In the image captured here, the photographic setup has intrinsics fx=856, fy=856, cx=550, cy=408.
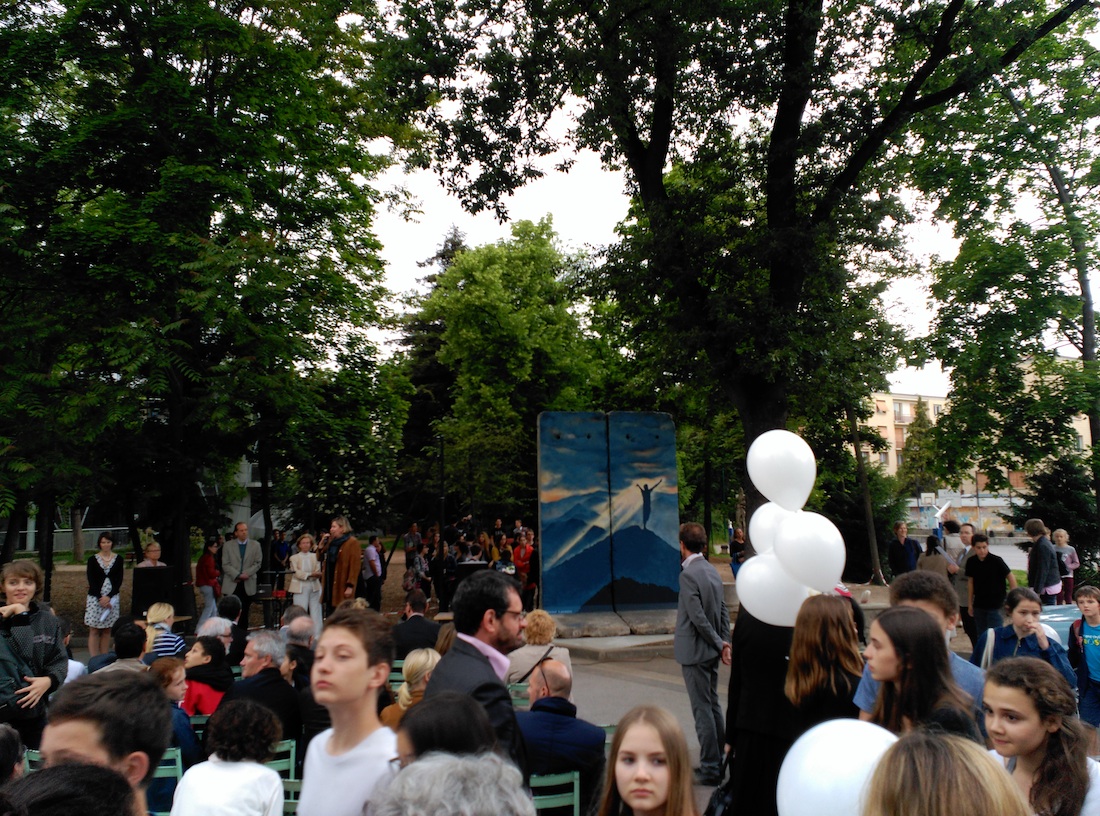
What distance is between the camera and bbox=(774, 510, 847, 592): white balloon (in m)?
5.31

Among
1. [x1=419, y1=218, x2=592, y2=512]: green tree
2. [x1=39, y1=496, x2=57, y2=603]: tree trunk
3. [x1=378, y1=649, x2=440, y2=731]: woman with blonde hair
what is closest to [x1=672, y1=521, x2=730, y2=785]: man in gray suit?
[x1=378, y1=649, x2=440, y2=731]: woman with blonde hair

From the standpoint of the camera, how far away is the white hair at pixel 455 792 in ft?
5.61

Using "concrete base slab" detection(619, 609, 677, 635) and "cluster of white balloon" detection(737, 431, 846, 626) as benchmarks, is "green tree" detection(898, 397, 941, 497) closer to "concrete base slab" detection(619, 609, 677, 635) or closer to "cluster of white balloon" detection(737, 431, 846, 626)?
"concrete base slab" detection(619, 609, 677, 635)

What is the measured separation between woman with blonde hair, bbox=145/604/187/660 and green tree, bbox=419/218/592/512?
80.9 ft

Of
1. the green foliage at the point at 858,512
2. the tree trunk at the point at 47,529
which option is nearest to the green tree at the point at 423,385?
the green foliage at the point at 858,512

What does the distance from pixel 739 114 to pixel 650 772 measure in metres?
14.9

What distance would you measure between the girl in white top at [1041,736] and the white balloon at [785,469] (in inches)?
107

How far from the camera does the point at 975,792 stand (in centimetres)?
178

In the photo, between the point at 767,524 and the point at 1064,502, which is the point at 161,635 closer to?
the point at 767,524

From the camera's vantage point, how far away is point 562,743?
420 centimetres

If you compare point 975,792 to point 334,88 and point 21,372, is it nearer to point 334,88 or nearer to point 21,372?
point 21,372

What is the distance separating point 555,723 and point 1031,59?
1689 cm

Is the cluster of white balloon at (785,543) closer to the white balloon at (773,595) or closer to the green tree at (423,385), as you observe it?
the white balloon at (773,595)

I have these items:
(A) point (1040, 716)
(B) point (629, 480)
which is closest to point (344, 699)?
(A) point (1040, 716)
